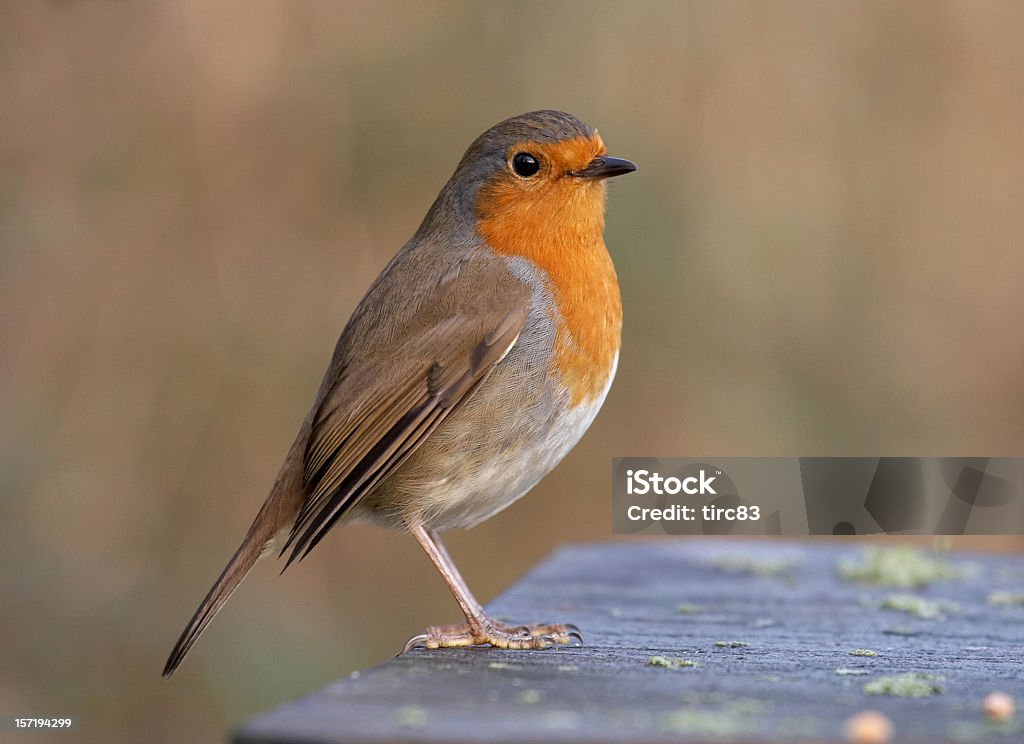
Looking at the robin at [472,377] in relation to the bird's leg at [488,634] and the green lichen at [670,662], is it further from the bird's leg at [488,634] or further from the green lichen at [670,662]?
the green lichen at [670,662]

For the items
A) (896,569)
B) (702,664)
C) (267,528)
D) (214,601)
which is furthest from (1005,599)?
(214,601)

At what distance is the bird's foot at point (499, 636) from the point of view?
3.00 metres

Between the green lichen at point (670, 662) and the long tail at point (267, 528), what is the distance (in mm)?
1157

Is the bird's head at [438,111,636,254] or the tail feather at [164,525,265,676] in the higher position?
the bird's head at [438,111,636,254]

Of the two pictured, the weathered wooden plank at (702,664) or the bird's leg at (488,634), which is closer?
the weathered wooden plank at (702,664)

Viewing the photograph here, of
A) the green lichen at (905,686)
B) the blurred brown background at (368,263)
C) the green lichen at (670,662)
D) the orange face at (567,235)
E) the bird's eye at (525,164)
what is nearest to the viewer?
the green lichen at (905,686)

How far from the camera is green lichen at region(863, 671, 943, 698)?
2.22 metres

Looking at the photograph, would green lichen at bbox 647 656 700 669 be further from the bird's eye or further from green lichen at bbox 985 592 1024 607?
the bird's eye

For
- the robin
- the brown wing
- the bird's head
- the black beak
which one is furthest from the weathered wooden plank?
the black beak

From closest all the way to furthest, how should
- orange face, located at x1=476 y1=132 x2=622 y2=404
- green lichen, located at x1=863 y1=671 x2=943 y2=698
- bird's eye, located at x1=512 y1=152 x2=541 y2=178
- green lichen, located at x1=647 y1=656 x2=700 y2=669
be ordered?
green lichen, located at x1=863 y1=671 x2=943 y2=698 < green lichen, located at x1=647 y1=656 x2=700 y2=669 < orange face, located at x1=476 y1=132 x2=622 y2=404 < bird's eye, located at x1=512 y1=152 x2=541 y2=178

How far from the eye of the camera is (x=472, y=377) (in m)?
3.29

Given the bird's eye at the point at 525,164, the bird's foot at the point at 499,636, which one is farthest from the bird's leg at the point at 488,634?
the bird's eye at the point at 525,164

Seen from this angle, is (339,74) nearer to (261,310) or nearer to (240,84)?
(240,84)

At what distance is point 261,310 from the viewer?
586 cm
